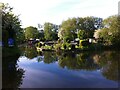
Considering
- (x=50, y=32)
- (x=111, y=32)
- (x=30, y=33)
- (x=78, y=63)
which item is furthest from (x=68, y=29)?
(x=78, y=63)

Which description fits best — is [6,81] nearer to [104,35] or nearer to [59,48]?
[59,48]

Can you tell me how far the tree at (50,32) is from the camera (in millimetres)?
76481

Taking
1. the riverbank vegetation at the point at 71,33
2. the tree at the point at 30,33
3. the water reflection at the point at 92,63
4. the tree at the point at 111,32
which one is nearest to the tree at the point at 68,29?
the riverbank vegetation at the point at 71,33

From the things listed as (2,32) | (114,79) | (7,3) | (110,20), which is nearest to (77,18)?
(110,20)

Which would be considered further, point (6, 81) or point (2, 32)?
point (2, 32)

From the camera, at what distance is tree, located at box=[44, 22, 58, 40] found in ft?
251

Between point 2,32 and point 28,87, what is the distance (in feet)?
56.5

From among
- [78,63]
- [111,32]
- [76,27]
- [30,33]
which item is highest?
[76,27]

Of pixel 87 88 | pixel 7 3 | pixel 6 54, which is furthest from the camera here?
pixel 7 3

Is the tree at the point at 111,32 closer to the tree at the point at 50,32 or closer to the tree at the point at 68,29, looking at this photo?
the tree at the point at 68,29

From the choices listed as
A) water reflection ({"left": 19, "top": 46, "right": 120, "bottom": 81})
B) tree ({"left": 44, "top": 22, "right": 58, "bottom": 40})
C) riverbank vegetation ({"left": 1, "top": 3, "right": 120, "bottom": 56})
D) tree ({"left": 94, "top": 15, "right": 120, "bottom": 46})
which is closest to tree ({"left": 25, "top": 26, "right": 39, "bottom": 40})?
riverbank vegetation ({"left": 1, "top": 3, "right": 120, "bottom": 56})

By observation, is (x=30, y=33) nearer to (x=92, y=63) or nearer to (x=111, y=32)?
(x=111, y=32)

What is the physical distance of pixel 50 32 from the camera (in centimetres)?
7769

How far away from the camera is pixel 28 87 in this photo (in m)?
13.2
